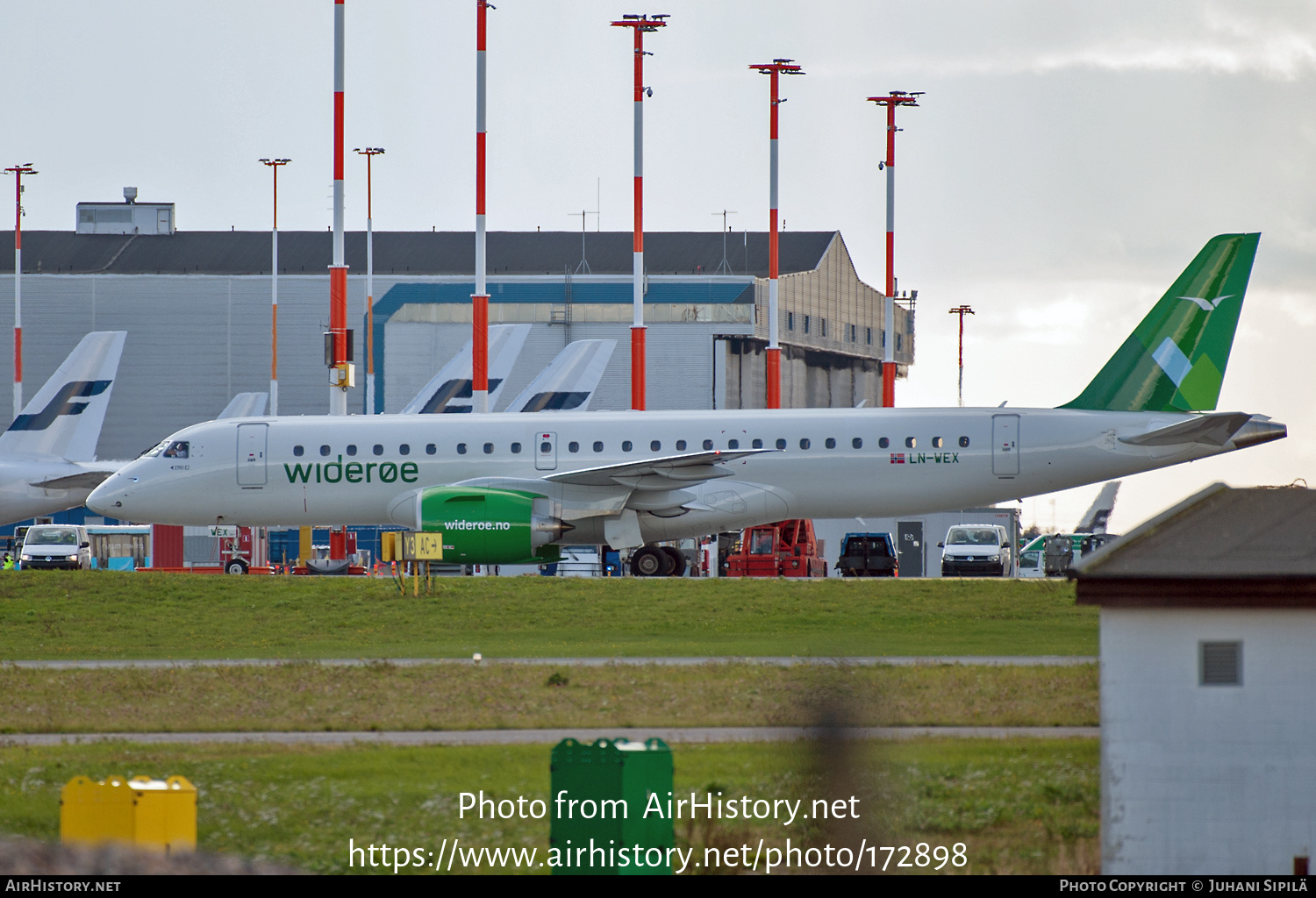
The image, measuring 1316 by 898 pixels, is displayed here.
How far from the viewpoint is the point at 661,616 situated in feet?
92.9

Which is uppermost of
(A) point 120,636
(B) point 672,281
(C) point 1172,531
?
(B) point 672,281

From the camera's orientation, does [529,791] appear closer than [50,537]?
Yes

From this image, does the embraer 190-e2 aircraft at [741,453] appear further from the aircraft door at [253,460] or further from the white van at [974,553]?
the white van at [974,553]

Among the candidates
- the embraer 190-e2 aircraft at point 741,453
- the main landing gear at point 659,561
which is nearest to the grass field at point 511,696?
the embraer 190-e2 aircraft at point 741,453

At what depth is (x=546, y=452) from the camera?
3494cm

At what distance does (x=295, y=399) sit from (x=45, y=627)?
58.8m

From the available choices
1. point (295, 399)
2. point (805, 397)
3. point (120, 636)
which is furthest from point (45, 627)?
point (805, 397)

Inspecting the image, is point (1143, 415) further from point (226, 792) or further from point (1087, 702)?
point (226, 792)

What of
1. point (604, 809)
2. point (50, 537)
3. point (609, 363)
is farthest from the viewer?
point (609, 363)

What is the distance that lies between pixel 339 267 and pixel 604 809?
31.9 m

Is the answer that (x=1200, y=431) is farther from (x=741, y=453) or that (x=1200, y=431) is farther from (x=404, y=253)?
(x=404, y=253)

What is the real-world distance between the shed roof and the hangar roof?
79.6m

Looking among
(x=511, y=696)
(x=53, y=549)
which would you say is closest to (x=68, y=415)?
(x=53, y=549)

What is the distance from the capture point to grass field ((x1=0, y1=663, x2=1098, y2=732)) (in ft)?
53.5
